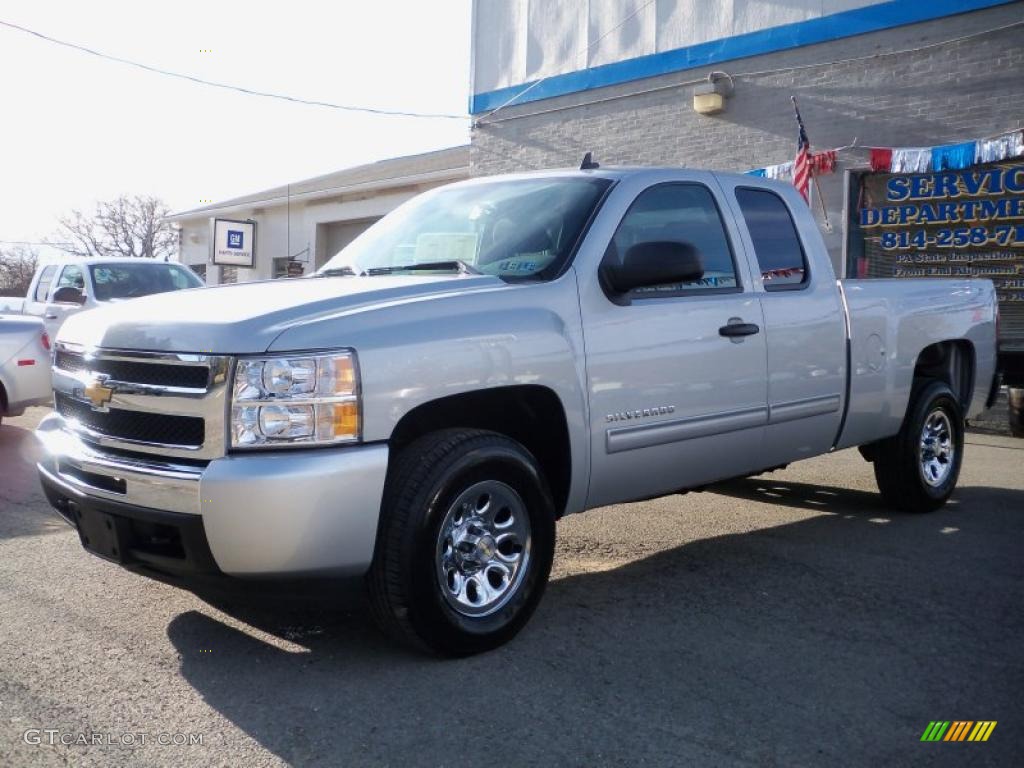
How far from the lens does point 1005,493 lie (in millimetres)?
7621

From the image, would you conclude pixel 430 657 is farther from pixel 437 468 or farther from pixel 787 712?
pixel 787 712

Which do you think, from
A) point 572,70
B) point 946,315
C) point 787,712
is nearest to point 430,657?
point 787,712

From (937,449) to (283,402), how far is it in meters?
5.02

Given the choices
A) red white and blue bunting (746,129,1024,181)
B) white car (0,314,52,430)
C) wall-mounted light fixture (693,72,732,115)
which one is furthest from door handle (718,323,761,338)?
wall-mounted light fixture (693,72,732,115)

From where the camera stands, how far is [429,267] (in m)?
4.65

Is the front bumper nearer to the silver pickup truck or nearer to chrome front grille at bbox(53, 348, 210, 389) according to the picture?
the silver pickup truck

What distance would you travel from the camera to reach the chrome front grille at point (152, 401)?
352cm

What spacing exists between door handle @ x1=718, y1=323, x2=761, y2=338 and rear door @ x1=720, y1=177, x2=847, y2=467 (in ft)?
0.45

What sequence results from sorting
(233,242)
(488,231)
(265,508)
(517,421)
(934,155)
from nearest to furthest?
(265,508) → (517,421) → (488,231) → (934,155) → (233,242)

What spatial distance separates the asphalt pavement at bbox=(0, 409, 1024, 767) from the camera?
3197 millimetres

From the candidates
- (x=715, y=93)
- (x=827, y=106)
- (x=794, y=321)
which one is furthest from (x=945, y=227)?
(x=794, y=321)

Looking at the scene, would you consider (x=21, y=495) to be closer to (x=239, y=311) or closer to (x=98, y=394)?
(x=98, y=394)

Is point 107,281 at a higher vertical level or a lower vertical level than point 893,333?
higher

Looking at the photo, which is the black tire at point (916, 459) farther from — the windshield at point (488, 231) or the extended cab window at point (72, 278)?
the extended cab window at point (72, 278)
